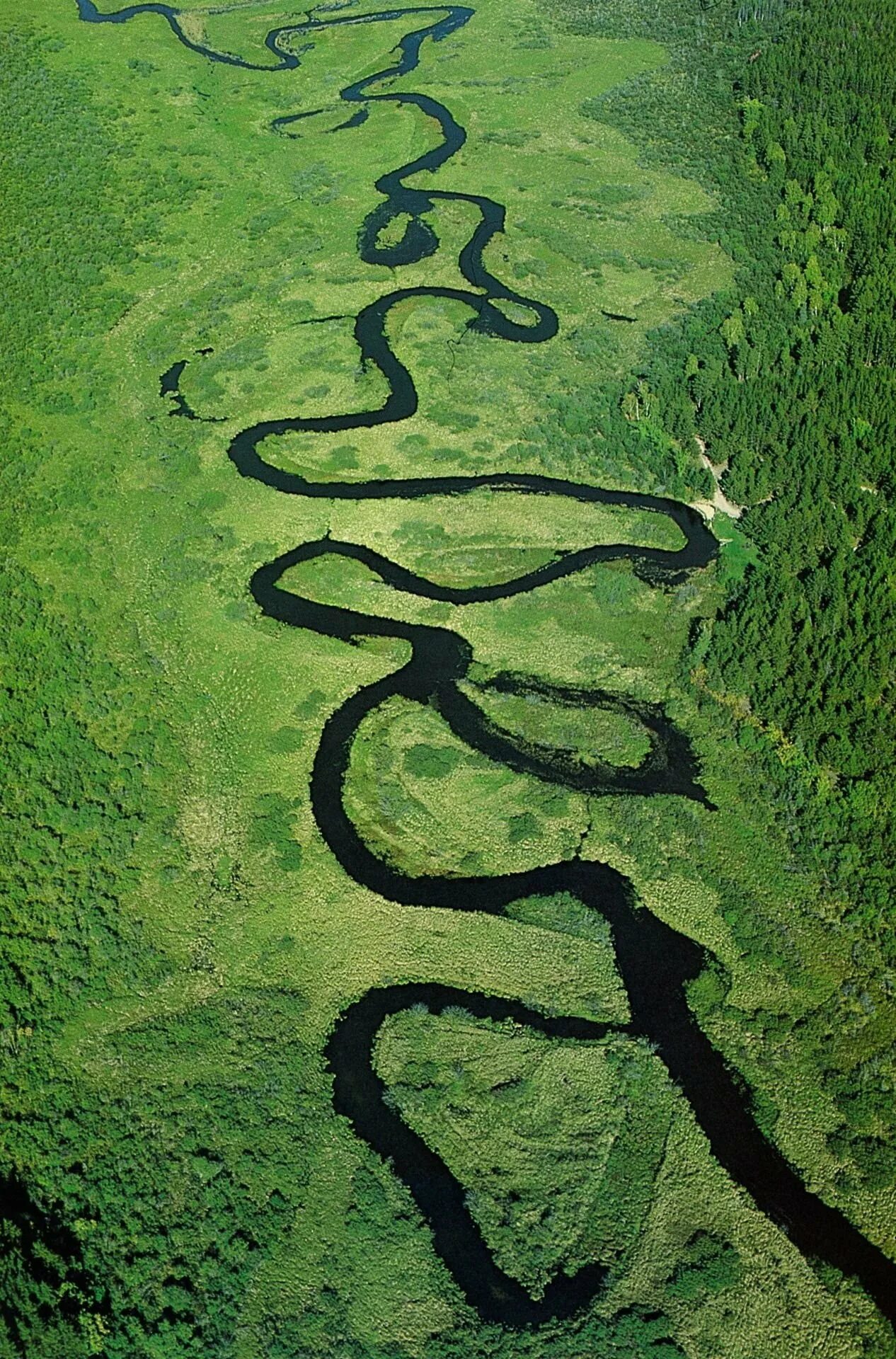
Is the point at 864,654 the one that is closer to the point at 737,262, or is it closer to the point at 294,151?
the point at 737,262

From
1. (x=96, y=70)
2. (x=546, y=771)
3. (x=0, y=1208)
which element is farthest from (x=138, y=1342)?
(x=96, y=70)

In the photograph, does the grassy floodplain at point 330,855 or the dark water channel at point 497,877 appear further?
the dark water channel at point 497,877

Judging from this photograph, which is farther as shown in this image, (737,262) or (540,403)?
(737,262)

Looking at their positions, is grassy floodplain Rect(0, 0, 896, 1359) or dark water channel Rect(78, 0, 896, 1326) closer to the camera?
grassy floodplain Rect(0, 0, 896, 1359)

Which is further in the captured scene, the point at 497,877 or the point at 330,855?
the point at 330,855

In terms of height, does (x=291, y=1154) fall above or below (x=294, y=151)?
below
